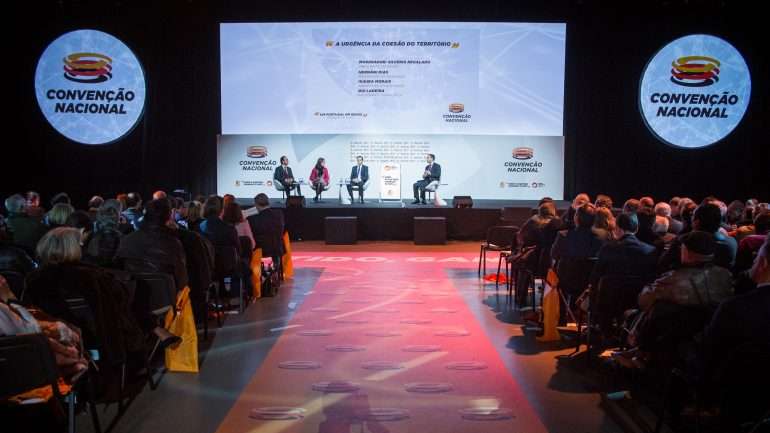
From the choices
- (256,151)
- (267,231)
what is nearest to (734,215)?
(267,231)

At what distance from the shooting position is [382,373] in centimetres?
512

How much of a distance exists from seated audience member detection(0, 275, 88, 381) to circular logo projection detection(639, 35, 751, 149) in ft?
42.0

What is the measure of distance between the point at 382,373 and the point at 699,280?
223 centimetres

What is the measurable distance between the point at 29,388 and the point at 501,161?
12.3 metres

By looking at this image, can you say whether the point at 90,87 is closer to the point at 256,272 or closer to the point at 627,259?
the point at 256,272

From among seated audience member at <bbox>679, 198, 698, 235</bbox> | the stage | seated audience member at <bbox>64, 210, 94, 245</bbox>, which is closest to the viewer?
seated audience member at <bbox>64, 210, 94, 245</bbox>

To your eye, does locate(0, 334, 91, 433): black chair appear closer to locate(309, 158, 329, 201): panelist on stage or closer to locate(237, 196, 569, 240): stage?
locate(237, 196, 569, 240): stage

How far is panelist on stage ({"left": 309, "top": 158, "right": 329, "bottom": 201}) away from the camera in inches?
559

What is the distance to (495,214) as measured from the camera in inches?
517

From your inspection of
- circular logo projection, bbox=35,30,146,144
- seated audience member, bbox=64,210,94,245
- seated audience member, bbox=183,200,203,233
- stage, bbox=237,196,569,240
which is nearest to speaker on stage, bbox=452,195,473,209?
stage, bbox=237,196,569,240

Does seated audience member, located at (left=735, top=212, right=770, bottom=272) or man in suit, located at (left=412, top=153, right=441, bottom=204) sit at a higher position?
man in suit, located at (left=412, top=153, right=441, bottom=204)

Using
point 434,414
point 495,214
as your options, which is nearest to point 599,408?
point 434,414

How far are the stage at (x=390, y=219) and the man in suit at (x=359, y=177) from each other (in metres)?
0.70

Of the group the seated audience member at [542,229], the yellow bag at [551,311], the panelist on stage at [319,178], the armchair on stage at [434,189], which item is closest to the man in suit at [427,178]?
the armchair on stage at [434,189]
